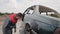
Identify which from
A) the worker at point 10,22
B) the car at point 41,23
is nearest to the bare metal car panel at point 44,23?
the car at point 41,23

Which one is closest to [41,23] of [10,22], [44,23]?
[44,23]

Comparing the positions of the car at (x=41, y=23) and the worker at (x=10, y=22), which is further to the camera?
the worker at (x=10, y=22)

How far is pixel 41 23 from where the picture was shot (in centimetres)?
741

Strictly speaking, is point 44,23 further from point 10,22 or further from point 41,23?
point 10,22

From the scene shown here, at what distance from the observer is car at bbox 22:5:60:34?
6613mm

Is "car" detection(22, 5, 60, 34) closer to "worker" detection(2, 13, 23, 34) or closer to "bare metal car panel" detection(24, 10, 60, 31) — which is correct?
"bare metal car panel" detection(24, 10, 60, 31)

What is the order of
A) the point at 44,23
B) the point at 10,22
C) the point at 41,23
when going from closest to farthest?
the point at 44,23, the point at 41,23, the point at 10,22

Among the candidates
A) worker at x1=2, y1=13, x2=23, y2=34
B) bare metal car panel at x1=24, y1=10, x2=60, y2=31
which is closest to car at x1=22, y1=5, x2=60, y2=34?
bare metal car panel at x1=24, y1=10, x2=60, y2=31

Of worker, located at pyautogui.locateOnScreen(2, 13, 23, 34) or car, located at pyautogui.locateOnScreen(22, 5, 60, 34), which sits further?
worker, located at pyautogui.locateOnScreen(2, 13, 23, 34)

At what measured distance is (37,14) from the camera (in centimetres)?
862

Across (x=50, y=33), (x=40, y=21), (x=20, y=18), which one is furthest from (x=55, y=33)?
(x=20, y=18)

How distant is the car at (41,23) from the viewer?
21.7 ft

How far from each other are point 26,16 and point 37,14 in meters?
1.09

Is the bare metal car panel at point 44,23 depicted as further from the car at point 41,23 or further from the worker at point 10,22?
the worker at point 10,22
